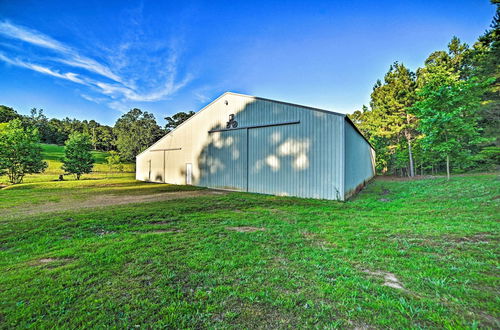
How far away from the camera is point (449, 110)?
53.4 feet

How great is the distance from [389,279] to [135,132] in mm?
55322

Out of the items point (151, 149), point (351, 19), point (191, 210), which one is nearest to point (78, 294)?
point (191, 210)

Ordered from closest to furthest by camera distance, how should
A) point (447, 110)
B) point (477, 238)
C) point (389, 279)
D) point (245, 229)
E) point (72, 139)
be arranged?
point (389, 279) → point (477, 238) → point (245, 229) → point (447, 110) → point (72, 139)

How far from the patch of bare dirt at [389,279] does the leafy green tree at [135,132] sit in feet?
168

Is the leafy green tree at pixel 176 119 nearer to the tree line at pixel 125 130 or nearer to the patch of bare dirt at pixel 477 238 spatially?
the tree line at pixel 125 130

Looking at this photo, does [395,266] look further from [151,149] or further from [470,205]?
[151,149]

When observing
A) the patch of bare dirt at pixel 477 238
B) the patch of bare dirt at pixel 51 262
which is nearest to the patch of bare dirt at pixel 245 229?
the patch of bare dirt at pixel 51 262

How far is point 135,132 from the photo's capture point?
1916 inches

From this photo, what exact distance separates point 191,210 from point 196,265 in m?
5.00

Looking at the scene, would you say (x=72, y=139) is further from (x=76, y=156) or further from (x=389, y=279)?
(x=389, y=279)

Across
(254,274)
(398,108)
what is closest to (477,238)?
(254,274)

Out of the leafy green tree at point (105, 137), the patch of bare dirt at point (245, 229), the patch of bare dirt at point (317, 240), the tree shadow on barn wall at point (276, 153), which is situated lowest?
the patch of bare dirt at point (245, 229)

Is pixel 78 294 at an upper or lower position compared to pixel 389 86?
lower

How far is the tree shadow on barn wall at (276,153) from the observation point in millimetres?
11198
